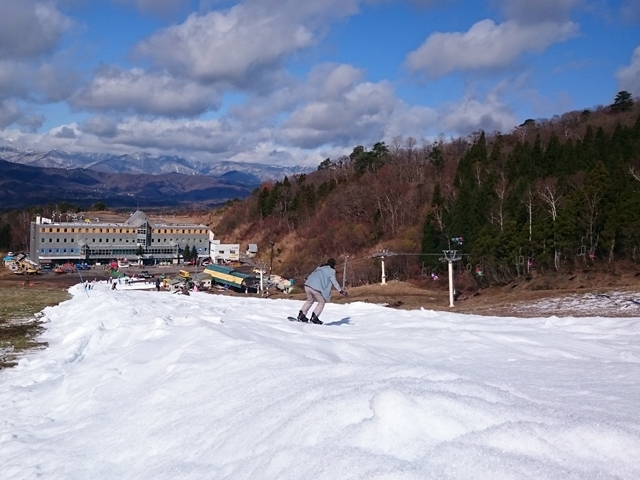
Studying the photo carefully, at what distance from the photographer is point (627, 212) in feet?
117

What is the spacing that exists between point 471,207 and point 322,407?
48.1 meters

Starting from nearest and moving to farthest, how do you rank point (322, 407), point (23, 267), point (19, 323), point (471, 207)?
point (322, 407) → point (19, 323) → point (471, 207) → point (23, 267)

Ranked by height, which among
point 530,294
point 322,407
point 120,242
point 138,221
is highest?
point 138,221

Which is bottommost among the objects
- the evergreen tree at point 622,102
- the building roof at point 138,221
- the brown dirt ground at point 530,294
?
the brown dirt ground at point 530,294

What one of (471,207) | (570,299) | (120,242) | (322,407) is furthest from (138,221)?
(322,407)

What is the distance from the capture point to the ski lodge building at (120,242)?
265 feet

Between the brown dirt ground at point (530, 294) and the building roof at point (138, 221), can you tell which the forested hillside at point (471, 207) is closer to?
the brown dirt ground at point (530, 294)

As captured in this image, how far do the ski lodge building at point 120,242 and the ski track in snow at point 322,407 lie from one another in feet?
252

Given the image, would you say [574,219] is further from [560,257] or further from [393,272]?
[393,272]

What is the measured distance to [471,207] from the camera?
50188 mm

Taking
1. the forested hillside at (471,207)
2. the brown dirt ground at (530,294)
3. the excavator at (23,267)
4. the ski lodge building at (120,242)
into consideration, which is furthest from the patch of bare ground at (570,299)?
the ski lodge building at (120,242)

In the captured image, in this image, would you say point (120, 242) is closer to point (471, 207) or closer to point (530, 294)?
point (471, 207)

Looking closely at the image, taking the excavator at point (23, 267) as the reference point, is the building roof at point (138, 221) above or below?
above

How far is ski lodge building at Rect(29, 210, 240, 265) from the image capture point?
265 ft
